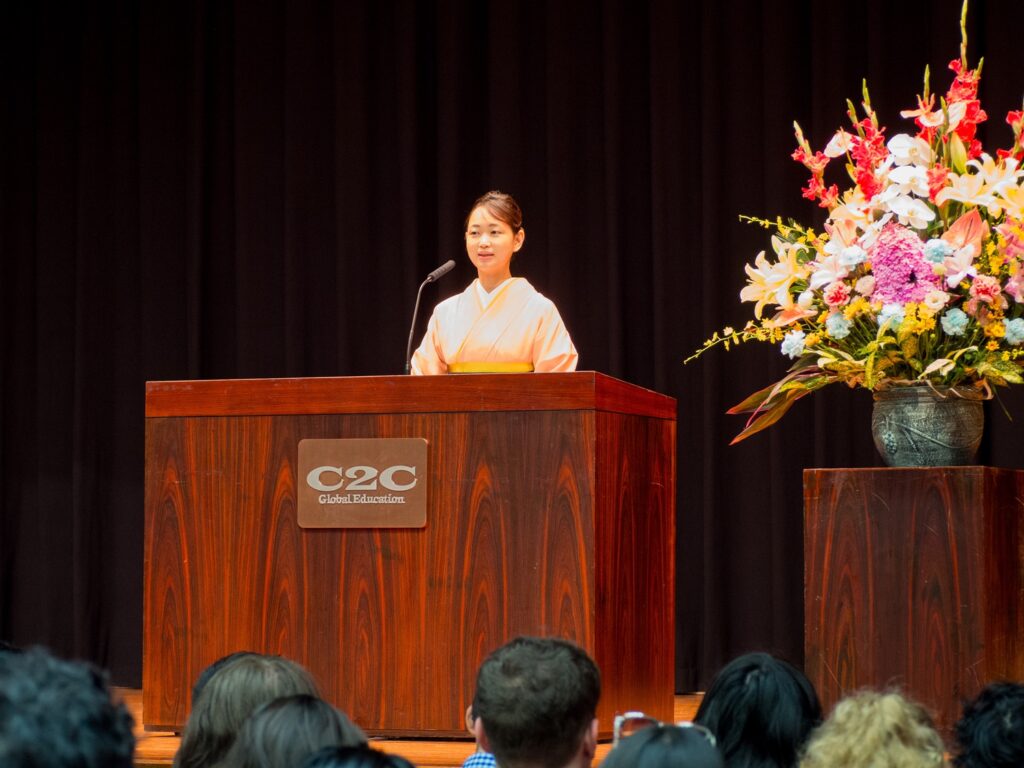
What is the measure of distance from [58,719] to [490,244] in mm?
2654

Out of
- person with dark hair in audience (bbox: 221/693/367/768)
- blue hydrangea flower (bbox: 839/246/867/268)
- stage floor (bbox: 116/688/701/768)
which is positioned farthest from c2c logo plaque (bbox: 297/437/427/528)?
person with dark hair in audience (bbox: 221/693/367/768)

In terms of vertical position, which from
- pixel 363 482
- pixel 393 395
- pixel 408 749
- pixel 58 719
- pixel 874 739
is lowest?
pixel 408 749

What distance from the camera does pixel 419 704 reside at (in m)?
3.11

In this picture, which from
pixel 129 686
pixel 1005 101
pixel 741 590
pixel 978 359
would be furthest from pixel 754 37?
pixel 129 686

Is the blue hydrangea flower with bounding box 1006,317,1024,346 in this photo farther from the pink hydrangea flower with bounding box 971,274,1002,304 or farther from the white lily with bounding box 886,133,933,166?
the white lily with bounding box 886,133,933,166

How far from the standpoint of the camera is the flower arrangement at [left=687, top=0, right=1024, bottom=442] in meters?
2.99

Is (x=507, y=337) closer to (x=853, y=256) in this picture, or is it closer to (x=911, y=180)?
(x=853, y=256)

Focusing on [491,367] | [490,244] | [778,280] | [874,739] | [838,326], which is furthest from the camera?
[490,244]

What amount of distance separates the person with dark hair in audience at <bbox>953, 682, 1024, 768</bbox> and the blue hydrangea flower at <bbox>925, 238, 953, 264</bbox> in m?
1.21

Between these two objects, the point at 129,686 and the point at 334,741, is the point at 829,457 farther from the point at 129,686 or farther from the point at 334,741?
the point at 334,741

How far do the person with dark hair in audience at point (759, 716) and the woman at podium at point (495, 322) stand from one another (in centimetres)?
170

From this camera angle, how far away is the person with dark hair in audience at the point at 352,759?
61.2 inches

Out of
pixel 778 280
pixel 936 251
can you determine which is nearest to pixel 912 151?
pixel 936 251

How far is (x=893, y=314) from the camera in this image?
2971 millimetres
